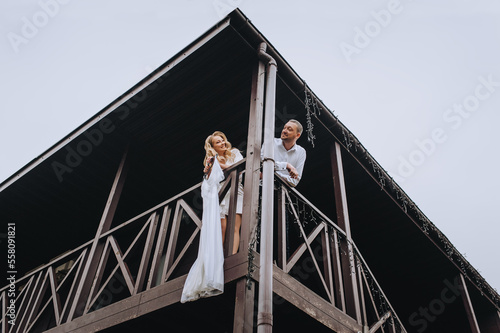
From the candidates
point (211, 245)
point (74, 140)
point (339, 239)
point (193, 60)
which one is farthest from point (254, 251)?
point (74, 140)

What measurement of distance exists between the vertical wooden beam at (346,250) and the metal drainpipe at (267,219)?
6.65 feet

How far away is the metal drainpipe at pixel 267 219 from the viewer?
12.8ft

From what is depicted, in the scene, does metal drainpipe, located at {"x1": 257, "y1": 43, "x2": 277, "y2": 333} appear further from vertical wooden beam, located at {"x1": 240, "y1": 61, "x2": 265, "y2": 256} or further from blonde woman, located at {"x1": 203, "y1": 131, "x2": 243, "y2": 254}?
blonde woman, located at {"x1": 203, "y1": 131, "x2": 243, "y2": 254}

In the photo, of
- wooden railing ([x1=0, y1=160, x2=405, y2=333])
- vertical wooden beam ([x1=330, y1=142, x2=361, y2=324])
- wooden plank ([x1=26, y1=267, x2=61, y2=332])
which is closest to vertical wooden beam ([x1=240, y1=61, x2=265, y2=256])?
wooden railing ([x1=0, y1=160, x2=405, y2=333])

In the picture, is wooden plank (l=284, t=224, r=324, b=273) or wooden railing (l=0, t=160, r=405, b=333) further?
wooden railing (l=0, t=160, r=405, b=333)

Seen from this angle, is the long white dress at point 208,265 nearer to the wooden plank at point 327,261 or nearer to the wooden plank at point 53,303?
the wooden plank at point 327,261

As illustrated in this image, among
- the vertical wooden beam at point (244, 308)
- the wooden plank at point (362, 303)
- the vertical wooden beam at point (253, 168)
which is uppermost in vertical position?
the vertical wooden beam at point (253, 168)

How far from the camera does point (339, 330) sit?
5258mm

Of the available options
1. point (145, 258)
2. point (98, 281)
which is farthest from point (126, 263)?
point (145, 258)

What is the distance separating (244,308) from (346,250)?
2681 millimetres

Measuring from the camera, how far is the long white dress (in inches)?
166

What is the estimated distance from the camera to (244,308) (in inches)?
157

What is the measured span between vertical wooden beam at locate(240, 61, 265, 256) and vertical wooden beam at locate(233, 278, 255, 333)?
333 mm

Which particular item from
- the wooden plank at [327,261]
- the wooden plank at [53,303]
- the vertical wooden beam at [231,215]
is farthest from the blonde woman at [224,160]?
the wooden plank at [53,303]
